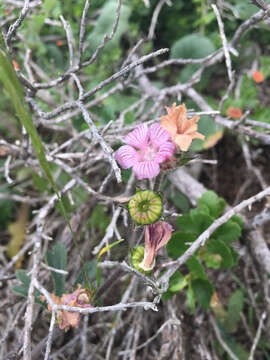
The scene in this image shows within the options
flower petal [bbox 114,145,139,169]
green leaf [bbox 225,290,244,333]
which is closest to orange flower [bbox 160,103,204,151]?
flower petal [bbox 114,145,139,169]

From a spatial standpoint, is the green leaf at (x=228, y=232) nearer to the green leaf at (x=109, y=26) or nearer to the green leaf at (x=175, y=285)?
the green leaf at (x=175, y=285)

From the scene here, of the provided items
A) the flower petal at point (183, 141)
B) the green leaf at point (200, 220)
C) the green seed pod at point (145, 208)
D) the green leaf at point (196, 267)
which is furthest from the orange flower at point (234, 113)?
the green seed pod at point (145, 208)

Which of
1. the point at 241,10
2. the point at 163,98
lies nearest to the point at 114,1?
the point at 241,10

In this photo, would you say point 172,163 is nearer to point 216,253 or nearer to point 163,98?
point 216,253

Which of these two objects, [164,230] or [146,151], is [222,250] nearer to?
[164,230]

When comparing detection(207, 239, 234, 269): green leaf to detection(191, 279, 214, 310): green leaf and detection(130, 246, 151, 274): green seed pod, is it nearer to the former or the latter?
detection(191, 279, 214, 310): green leaf
